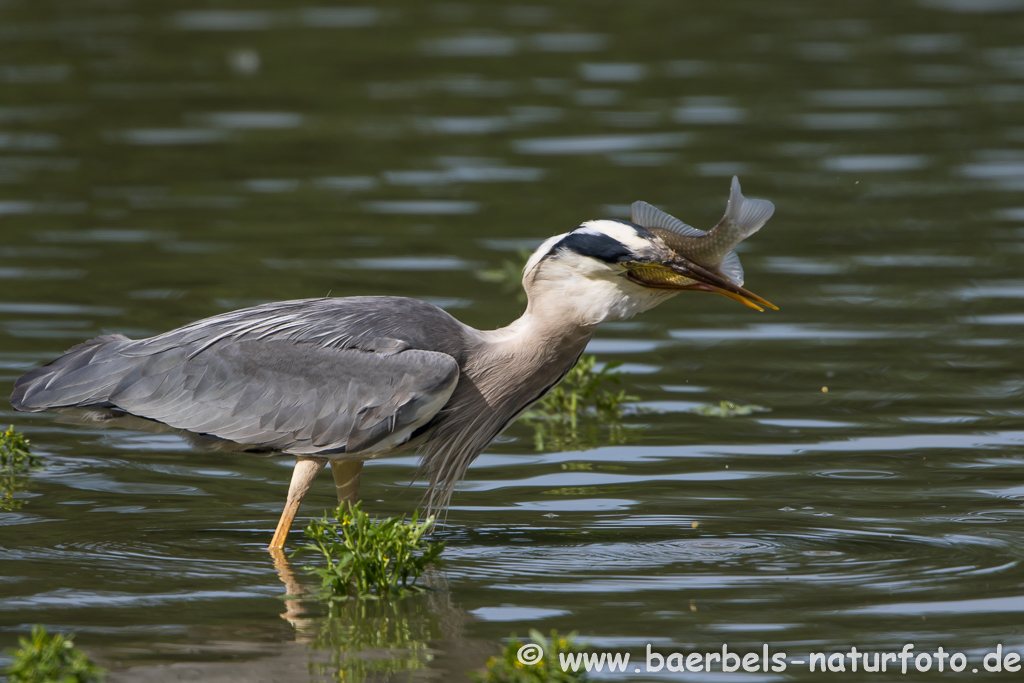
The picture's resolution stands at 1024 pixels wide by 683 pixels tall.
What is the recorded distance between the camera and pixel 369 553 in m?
6.86

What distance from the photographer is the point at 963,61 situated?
2303 cm

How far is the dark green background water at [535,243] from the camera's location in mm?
7008

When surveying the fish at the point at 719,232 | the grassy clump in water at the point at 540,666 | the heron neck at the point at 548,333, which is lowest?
the grassy clump in water at the point at 540,666

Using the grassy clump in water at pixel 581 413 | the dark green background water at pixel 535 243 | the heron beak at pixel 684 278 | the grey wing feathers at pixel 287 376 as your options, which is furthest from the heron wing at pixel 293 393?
the grassy clump in water at pixel 581 413

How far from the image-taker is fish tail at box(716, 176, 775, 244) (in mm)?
7086

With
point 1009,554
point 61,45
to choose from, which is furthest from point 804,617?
point 61,45

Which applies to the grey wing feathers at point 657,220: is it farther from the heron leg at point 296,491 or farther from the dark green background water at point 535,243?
the heron leg at point 296,491

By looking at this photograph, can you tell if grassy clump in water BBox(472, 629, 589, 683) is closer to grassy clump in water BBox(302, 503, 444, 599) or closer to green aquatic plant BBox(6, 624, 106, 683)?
grassy clump in water BBox(302, 503, 444, 599)

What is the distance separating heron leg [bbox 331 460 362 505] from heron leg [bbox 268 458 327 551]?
0.22 metres

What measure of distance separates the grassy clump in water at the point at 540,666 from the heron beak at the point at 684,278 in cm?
227

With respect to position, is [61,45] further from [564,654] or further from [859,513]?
[564,654]

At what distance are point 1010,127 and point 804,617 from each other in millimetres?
13565

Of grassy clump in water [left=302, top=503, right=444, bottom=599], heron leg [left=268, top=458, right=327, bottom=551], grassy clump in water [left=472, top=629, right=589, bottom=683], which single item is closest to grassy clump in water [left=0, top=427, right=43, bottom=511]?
heron leg [left=268, top=458, right=327, bottom=551]

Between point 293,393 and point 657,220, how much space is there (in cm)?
212
